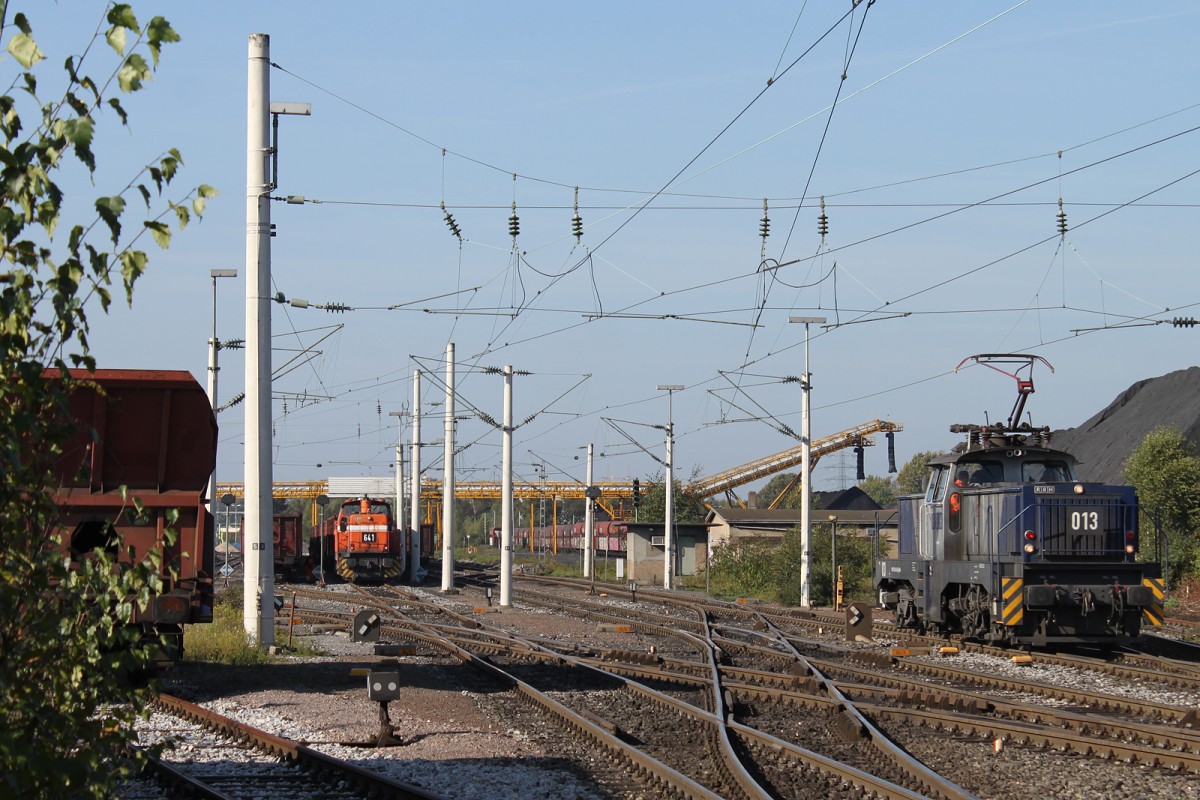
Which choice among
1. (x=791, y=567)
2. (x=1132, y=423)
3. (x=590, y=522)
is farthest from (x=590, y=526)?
(x=1132, y=423)

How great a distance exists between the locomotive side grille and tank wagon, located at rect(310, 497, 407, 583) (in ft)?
106

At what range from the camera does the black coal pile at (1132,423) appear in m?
51.8

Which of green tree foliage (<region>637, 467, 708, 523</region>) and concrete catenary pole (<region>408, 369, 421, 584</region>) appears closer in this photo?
concrete catenary pole (<region>408, 369, 421, 584</region>)

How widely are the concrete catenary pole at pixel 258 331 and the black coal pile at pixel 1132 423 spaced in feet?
128

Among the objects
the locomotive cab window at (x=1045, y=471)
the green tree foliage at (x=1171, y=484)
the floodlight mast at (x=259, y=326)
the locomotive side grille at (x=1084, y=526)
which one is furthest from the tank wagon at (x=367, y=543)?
the locomotive side grille at (x=1084, y=526)

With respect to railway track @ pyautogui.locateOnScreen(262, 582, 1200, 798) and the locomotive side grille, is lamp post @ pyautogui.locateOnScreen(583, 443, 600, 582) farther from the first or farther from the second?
the locomotive side grille

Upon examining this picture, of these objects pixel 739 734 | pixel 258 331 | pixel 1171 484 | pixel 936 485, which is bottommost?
pixel 739 734

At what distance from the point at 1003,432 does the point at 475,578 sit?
33.5 meters

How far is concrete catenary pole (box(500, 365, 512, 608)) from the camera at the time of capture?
30.4 metres

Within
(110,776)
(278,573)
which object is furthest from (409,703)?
(278,573)

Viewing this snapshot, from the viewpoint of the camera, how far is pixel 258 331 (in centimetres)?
1873

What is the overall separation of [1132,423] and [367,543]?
34990 mm

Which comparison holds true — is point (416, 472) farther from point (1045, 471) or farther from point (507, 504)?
point (1045, 471)

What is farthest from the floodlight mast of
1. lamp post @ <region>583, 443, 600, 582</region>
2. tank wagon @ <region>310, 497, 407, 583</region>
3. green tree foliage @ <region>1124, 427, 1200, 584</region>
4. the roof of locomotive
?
green tree foliage @ <region>1124, 427, 1200, 584</region>
